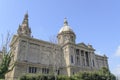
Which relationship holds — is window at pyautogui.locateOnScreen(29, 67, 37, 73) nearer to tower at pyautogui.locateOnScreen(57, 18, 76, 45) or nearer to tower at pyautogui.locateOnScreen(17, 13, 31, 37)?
tower at pyautogui.locateOnScreen(17, 13, 31, 37)

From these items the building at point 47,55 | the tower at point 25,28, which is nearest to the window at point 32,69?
the building at point 47,55

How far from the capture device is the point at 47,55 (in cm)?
4625

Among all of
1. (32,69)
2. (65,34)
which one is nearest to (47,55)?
(32,69)

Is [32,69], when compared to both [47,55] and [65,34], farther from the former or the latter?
[65,34]

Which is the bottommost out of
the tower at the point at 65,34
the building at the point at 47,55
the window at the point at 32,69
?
the window at the point at 32,69

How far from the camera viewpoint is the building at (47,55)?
40.2m

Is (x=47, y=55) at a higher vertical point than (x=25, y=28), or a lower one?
lower

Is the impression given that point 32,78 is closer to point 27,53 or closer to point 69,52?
point 27,53

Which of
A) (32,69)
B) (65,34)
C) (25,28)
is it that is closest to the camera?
(32,69)

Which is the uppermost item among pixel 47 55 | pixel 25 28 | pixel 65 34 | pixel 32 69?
pixel 25 28

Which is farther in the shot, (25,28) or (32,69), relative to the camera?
(25,28)

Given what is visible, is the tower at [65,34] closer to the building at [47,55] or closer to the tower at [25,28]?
the building at [47,55]

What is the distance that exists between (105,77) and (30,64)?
846 inches

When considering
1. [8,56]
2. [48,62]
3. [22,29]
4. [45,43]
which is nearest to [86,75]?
[48,62]
